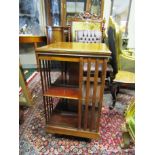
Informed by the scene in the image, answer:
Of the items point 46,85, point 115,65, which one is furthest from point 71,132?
point 115,65

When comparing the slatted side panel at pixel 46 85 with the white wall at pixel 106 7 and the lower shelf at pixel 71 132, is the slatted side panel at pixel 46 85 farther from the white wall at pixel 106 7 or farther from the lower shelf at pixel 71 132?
the white wall at pixel 106 7

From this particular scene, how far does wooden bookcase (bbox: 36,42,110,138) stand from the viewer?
1130 mm

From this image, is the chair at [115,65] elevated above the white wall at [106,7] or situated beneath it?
situated beneath

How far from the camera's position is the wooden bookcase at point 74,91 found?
1.13m

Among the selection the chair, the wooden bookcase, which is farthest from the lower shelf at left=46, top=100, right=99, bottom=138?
the chair

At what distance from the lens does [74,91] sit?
4.40ft

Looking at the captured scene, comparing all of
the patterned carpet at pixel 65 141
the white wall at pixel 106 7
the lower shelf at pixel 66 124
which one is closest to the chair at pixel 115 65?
the patterned carpet at pixel 65 141

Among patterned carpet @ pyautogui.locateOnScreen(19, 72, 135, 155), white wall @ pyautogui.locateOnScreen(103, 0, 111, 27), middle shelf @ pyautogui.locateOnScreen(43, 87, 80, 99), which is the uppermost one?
white wall @ pyautogui.locateOnScreen(103, 0, 111, 27)

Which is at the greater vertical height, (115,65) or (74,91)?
(115,65)

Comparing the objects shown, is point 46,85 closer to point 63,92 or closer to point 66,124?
point 63,92

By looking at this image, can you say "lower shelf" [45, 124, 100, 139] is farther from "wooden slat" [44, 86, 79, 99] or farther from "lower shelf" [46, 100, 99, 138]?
"wooden slat" [44, 86, 79, 99]

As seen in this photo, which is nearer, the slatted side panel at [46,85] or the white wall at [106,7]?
the slatted side panel at [46,85]

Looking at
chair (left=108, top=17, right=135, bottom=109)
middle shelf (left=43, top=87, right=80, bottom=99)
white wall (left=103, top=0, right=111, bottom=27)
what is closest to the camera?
middle shelf (left=43, top=87, right=80, bottom=99)
